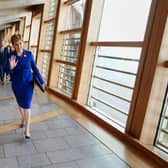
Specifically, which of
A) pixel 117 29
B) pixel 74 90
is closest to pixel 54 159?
pixel 74 90

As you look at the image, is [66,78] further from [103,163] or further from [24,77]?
[103,163]

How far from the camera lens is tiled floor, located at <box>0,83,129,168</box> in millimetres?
1921

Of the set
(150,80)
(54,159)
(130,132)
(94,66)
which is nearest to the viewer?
(54,159)

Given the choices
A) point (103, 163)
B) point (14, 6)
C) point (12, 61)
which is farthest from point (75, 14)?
point (103, 163)

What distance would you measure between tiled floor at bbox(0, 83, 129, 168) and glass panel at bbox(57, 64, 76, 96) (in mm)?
1971

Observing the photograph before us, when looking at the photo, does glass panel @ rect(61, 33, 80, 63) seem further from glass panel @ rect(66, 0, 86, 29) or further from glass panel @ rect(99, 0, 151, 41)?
glass panel @ rect(99, 0, 151, 41)

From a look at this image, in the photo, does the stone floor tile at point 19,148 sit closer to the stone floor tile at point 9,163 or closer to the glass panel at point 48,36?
the stone floor tile at point 9,163

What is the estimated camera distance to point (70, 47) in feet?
16.7

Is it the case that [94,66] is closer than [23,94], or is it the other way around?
[23,94]

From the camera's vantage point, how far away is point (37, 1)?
6.03 meters

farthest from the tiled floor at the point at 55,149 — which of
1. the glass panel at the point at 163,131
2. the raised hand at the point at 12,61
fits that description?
the raised hand at the point at 12,61

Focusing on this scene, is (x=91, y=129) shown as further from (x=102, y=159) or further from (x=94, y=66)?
(x=94, y=66)

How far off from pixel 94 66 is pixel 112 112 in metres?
1.09

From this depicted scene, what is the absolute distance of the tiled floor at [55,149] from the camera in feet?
6.30
